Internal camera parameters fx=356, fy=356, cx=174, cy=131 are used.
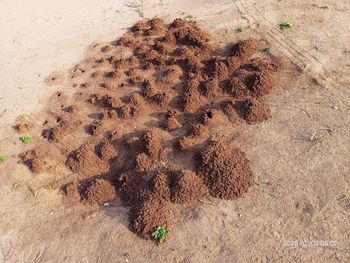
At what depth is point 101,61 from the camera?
1043 cm

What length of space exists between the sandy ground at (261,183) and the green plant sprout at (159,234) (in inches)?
4.8

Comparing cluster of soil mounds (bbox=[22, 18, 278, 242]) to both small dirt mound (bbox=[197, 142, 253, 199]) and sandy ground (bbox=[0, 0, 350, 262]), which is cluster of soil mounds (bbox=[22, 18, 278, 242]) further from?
sandy ground (bbox=[0, 0, 350, 262])

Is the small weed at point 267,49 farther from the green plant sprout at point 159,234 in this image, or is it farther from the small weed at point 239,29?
the green plant sprout at point 159,234

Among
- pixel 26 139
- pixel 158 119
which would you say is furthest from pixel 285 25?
pixel 26 139

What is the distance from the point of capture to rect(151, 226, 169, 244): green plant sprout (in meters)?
6.21

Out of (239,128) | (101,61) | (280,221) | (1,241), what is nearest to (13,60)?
(101,61)

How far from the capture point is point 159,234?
623 cm

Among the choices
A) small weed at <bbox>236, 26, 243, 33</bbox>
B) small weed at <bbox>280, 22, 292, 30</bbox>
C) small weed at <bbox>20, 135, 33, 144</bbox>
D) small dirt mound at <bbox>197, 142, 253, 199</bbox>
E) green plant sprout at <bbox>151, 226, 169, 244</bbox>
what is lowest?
small weed at <bbox>20, 135, 33, 144</bbox>

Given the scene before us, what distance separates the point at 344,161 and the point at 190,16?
7.15 meters

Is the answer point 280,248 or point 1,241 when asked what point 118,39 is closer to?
point 1,241

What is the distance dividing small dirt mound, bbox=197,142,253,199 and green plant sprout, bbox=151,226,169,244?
3.83 feet

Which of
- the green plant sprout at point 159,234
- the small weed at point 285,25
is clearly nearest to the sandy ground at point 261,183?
the green plant sprout at point 159,234

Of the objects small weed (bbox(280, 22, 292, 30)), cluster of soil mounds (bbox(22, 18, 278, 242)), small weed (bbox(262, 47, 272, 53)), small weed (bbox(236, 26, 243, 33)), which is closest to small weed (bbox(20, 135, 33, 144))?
cluster of soil mounds (bbox(22, 18, 278, 242))

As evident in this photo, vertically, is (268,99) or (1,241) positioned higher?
(268,99)
